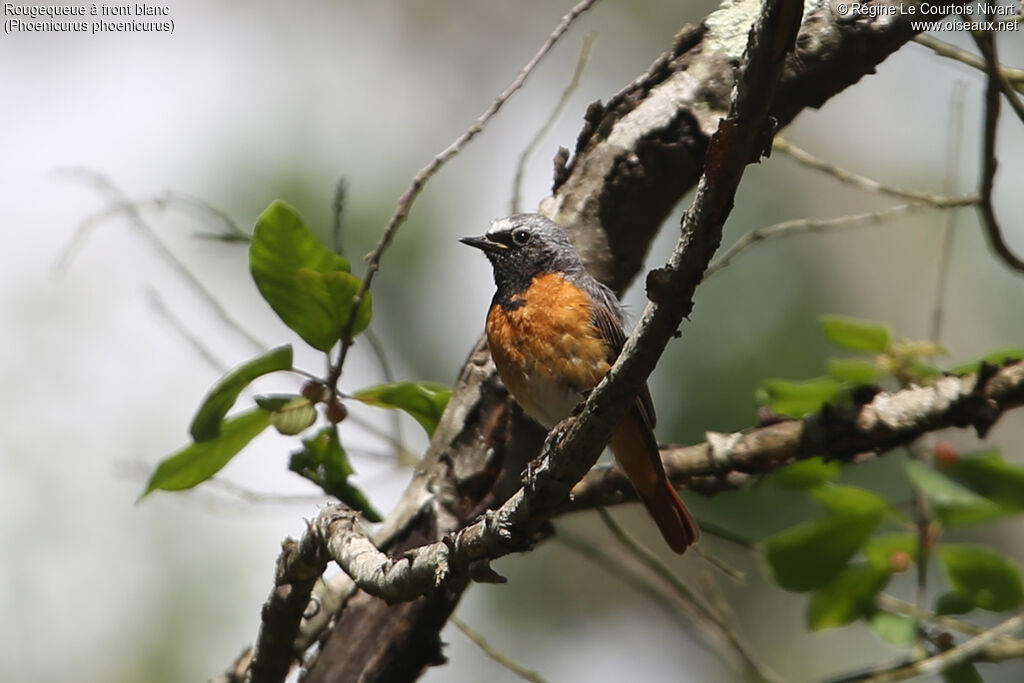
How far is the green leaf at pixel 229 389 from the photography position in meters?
3.14

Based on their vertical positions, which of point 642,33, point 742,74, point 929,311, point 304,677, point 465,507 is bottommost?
point 304,677

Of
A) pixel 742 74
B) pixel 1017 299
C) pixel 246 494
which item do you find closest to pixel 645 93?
pixel 742 74

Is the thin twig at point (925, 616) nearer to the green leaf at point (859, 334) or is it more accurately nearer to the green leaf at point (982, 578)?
the green leaf at point (982, 578)

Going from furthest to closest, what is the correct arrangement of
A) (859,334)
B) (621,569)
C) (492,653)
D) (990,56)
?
(621,569), (492,653), (859,334), (990,56)

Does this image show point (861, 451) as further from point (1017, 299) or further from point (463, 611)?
point (463, 611)

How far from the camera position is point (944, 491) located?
3.23 meters

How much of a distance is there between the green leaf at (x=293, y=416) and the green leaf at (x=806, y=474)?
165 centimetres

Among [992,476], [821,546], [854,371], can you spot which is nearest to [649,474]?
[821,546]

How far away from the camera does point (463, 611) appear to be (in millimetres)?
9438

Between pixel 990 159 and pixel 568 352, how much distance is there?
1553 mm

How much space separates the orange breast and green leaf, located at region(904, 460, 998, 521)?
3.68 ft

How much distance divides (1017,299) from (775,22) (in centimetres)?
715

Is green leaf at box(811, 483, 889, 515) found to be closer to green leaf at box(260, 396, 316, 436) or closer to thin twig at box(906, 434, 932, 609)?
thin twig at box(906, 434, 932, 609)

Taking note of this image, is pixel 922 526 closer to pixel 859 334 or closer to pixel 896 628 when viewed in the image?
pixel 896 628
